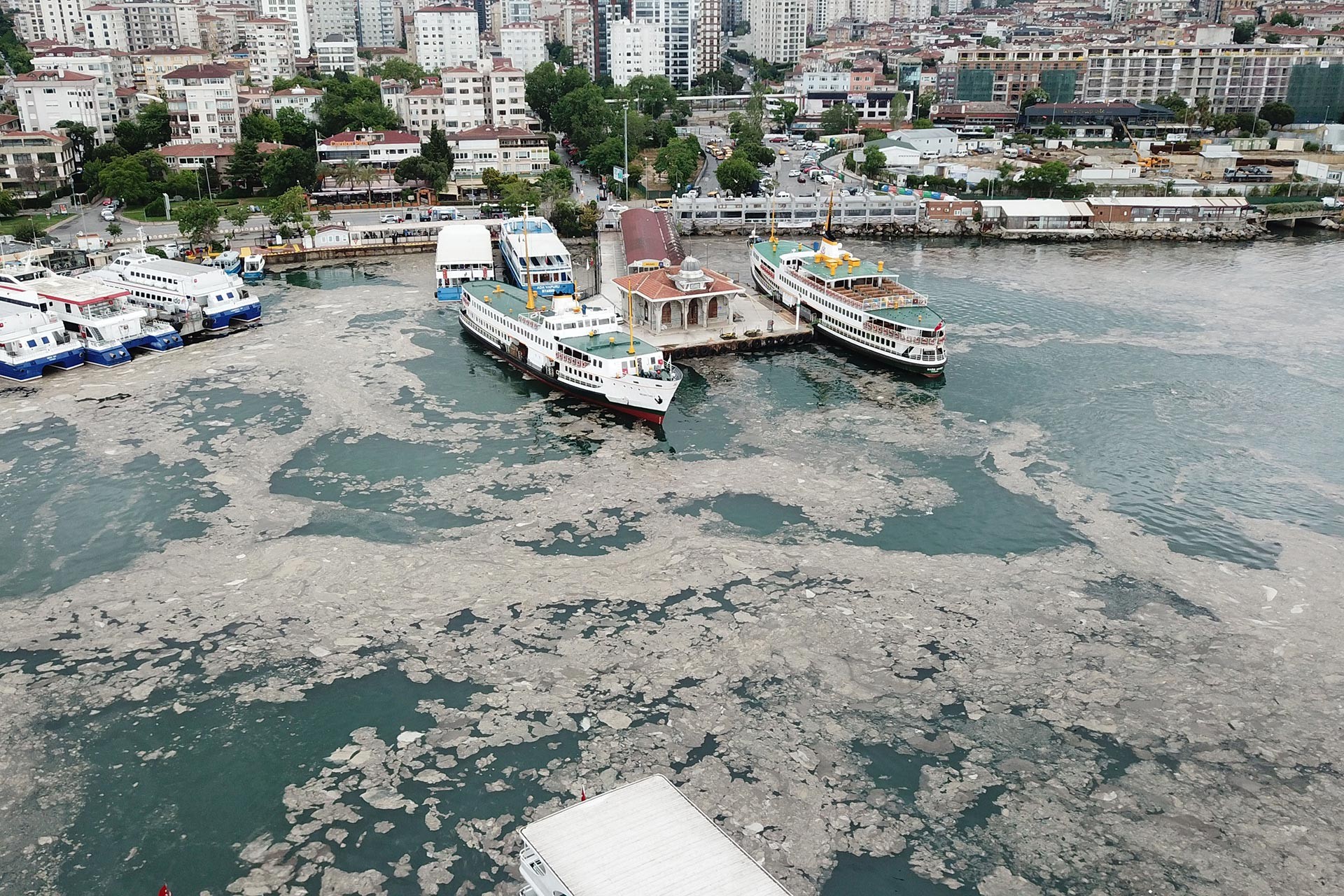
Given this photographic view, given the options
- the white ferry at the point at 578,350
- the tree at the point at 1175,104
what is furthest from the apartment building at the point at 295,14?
the white ferry at the point at 578,350

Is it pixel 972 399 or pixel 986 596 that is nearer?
pixel 986 596

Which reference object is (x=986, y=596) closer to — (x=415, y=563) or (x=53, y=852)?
(x=415, y=563)

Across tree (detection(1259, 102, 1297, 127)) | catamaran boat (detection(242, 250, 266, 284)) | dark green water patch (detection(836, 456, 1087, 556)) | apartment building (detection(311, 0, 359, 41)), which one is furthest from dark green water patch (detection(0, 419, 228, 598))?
apartment building (detection(311, 0, 359, 41))

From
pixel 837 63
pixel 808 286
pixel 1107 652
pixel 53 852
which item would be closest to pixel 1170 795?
pixel 1107 652

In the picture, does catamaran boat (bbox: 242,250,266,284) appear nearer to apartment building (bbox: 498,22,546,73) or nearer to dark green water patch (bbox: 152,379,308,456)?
dark green water patch (bbox: 152,379,308,456)

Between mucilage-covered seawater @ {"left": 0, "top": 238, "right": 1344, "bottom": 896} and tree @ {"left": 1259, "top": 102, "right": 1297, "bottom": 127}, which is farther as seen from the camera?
tree @ {"left": 1259, "top": 102, "right": 1297, "bottom": 127}

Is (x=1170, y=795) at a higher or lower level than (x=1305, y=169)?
lower
